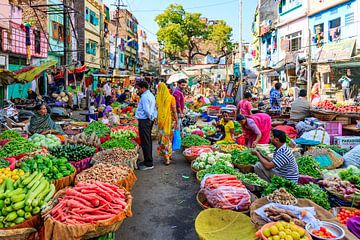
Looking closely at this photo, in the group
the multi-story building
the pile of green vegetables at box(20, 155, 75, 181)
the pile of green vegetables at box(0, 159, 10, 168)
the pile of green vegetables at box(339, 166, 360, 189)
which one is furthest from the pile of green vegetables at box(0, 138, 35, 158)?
the multi-story building

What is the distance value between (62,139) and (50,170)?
10.0 feet

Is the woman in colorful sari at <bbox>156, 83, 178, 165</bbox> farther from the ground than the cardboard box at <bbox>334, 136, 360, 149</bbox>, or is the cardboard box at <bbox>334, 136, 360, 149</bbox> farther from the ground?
the woman in colorful sari at <bbox>156, 83, 178, 165</bbox>

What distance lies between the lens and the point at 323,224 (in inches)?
125

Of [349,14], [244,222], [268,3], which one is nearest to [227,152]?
[244,222]

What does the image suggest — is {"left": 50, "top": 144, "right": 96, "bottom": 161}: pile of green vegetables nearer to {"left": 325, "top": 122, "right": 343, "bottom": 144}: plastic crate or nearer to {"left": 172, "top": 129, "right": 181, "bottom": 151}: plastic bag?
{"left": 172, "top": 129, "right": 181, "bottom": 151}: plastic bag

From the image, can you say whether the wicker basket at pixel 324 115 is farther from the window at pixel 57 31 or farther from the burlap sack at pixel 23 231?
the window at pixel 57 31

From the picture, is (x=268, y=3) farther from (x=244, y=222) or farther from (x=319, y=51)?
(x=244, y=222)

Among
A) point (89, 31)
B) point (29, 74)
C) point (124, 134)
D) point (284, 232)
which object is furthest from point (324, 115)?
point (89, 31)

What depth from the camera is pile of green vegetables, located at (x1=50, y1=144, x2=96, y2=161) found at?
5.51 m

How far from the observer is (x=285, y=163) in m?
4.44

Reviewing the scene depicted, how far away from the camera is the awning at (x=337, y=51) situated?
14384 mm

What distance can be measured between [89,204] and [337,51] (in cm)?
1530

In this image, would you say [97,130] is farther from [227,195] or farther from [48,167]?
[227,195]

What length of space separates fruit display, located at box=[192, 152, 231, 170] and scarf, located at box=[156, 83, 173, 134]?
1181 mm
